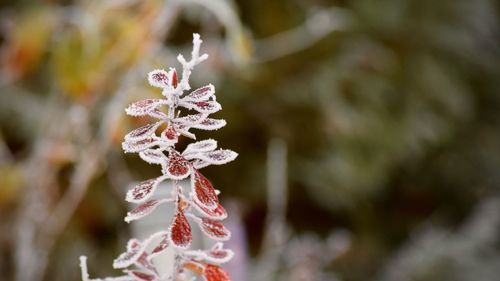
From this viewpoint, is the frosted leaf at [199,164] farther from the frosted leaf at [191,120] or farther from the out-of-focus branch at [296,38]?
the out-of-focus branch at [296,38]

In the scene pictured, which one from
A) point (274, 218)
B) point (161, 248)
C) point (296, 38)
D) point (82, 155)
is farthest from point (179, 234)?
point (296, 38)

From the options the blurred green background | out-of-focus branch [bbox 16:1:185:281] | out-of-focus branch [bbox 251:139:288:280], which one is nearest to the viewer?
out-of-focus branch [bbox 16:1:185:281]

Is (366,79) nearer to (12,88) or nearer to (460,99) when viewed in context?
(460,99)

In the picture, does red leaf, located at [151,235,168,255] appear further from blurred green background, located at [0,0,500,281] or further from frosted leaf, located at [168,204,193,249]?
blurred green background, located at [0,0,500,281]

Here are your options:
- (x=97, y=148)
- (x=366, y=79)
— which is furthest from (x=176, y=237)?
(x=366, y=79)

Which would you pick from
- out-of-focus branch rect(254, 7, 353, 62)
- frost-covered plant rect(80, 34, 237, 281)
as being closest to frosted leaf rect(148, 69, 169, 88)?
frost-covered plant rect(80, 34, 237, 281)
